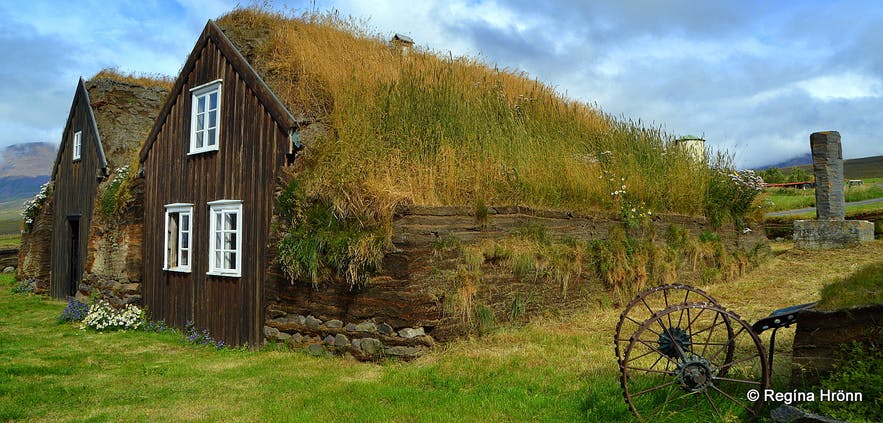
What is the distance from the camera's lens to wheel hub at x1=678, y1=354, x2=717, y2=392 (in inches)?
197

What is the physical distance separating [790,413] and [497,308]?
4863 mm

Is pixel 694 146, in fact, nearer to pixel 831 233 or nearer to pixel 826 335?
pixel 831 233

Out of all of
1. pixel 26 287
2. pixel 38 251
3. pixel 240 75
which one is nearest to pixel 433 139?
pixel 240 75

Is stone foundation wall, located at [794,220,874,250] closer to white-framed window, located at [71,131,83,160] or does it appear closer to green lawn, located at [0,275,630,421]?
green lawn, located at [0,275,630,421]

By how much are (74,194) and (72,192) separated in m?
0.26

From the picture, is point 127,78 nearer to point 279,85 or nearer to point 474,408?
point 279,85

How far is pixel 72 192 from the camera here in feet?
69.1

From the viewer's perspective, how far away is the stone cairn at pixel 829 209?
15.2 metres

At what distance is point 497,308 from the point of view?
9.24 metres

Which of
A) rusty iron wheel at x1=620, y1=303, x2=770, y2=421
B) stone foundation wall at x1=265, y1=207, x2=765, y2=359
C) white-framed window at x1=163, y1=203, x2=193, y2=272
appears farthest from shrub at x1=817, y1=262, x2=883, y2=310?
white-framed window at x1=163, y1=203, x2=193, y2=272

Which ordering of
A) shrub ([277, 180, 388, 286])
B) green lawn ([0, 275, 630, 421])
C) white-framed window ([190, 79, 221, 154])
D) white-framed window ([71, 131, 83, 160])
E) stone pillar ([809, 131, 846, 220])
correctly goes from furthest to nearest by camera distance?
white-framed window ([71, 131, 83, 160])
stone pillar ([809, 131, 846, 220])
white-framed window ([190, 79, 221, 154])
shrub ([277, 180, 388, 286])
green lawn ([0, 275, 630, 421])

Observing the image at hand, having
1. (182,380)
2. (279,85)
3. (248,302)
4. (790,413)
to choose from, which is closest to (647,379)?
(790,413)

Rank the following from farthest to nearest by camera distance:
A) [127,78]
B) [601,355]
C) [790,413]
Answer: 1. [127,78]
2. [601,355]
3. [790,413]

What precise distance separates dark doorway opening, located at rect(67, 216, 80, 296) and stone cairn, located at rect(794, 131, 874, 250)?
2220 centimetres
